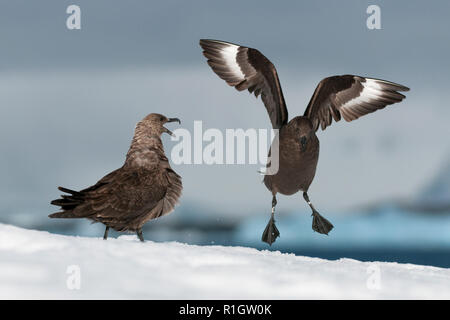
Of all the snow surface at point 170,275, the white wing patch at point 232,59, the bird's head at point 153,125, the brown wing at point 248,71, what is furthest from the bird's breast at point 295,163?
the snow surface at point 170,275

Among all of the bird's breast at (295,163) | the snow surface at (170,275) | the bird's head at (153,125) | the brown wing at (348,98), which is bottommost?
the snow surface at (170,275)

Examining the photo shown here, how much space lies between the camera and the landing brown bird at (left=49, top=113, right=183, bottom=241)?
21.5 feet

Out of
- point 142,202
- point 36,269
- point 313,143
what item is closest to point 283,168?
point 313,143

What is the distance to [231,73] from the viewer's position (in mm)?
8781

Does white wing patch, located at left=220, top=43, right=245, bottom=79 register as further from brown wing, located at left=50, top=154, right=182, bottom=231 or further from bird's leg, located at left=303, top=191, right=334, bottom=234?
brown wing, located at left=50, top=154, right=182, bottom=231

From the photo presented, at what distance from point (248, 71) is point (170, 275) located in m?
4.33

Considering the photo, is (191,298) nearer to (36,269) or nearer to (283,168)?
(36,269)

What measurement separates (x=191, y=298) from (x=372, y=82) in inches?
218

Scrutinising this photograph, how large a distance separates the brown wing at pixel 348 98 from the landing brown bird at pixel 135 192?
249 centimetres

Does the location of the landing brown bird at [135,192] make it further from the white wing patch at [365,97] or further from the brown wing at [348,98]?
the white wing patch at [365,97]

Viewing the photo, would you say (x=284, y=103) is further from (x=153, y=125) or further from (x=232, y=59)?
(x=153, y=125)

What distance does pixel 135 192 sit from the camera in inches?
263

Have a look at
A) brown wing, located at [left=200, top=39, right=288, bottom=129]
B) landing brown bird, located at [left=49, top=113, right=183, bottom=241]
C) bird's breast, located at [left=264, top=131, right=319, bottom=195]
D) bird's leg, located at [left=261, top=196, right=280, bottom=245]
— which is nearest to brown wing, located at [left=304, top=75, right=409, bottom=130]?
brown wing, located at [left=200, top=39, right=288, bottom=129]

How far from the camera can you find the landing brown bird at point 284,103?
8125mm
